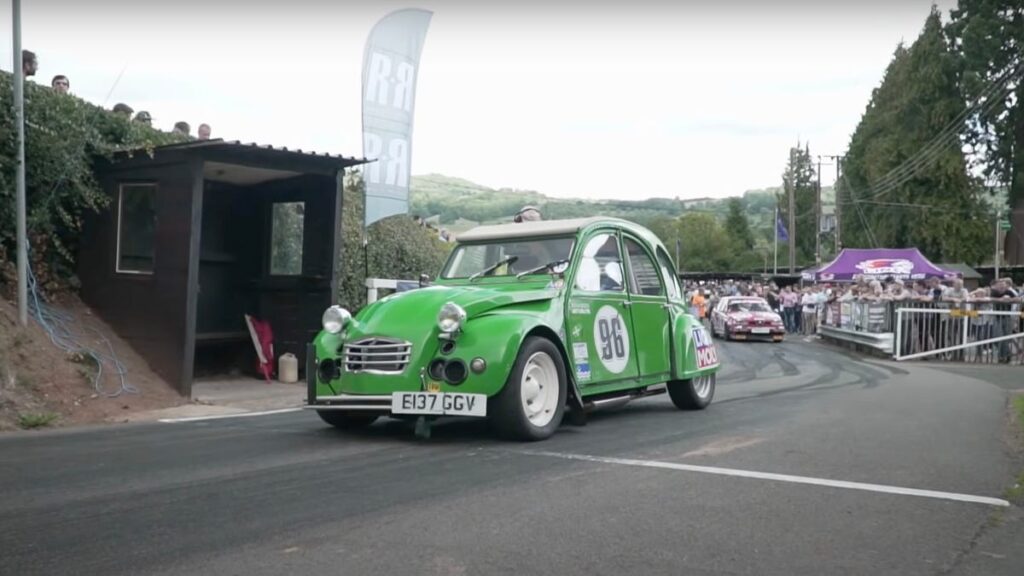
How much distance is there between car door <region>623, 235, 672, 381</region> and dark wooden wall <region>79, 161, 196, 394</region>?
544 centimetres

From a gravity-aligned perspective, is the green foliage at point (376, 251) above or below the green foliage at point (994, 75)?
below

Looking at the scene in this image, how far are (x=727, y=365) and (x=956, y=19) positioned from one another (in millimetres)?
45746

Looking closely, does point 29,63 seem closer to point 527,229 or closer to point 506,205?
point 527,229

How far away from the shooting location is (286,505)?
5.39m

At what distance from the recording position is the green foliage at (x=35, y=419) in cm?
905

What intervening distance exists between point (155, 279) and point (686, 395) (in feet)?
21.7

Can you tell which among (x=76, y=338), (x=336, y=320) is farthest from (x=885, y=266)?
(x=336, y=320)

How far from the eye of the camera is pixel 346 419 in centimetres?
852

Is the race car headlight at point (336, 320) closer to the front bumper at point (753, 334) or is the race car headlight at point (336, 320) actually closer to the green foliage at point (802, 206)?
the front bumper at point (753, 334)

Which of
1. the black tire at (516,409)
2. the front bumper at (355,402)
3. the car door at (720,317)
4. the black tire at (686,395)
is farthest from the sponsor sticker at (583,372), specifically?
the car door at (720,317)

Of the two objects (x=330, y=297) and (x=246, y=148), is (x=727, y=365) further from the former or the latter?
(x=246, y=148)

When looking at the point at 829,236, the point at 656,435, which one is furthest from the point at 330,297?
the point at 829,236

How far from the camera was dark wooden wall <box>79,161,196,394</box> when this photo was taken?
37.7 feet

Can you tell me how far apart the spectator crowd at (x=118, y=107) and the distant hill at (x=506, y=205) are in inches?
150
